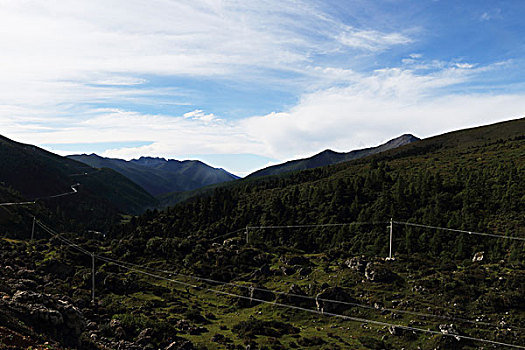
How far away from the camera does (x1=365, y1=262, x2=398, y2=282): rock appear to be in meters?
50.9

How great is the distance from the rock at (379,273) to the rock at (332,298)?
531 centimetres

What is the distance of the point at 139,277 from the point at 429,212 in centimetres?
6075

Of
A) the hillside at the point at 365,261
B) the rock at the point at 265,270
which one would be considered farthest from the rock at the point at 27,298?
the rock at the point at 265,270

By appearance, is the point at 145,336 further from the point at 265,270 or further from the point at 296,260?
the point at 296,260

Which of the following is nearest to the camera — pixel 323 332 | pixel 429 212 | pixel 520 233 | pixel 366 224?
pixel 323 332

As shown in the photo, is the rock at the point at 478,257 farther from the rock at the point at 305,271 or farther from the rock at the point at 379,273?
the rock at the point at 305,271

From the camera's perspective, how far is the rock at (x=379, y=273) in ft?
167

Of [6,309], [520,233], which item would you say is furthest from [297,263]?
[6,309]

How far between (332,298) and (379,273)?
27.7 ft

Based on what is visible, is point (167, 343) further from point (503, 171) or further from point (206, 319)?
point (503, 171)

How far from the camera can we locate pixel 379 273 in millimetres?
51812

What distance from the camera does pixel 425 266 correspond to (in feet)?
172

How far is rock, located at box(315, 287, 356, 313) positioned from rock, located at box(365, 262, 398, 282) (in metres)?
5.31

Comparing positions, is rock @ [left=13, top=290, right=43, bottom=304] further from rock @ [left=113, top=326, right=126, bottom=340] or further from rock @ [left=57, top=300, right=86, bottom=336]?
rock @ [left=113, top=326, right=126, bottom=340]
